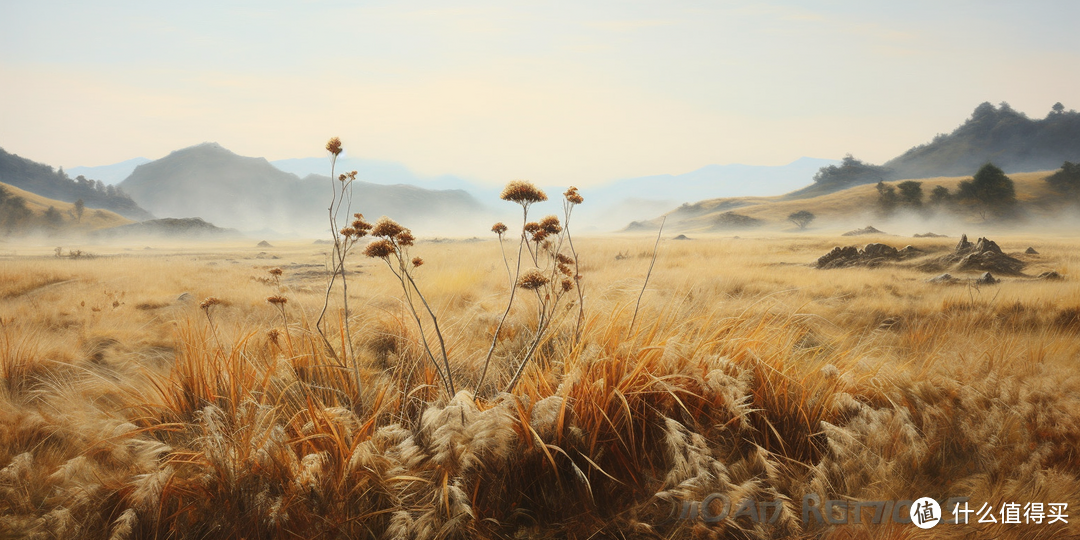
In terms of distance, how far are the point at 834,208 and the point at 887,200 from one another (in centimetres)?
84

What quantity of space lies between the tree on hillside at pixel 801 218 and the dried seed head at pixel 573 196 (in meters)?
6.02

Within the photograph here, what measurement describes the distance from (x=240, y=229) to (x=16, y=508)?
231 inches

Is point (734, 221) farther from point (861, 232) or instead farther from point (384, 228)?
point (384, 228)

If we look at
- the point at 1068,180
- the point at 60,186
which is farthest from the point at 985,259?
the point at 60,186

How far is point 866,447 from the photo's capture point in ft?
6.97

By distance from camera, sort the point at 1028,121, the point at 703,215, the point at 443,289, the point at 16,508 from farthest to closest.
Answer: the point at 703,215 < the point at 1028,121 < the point at 443,289 < the point at 16,508

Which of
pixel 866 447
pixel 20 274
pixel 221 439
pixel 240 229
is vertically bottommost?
pixel 866 447

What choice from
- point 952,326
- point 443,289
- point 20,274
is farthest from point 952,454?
point 20,274

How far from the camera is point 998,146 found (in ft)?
18.9

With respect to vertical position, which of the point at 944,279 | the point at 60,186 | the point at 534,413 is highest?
the point at 60,186

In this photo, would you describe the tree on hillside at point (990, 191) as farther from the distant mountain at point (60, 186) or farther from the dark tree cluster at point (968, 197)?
the distant mountain at point (60, 186)

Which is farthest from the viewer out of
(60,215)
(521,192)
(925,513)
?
(60,215)

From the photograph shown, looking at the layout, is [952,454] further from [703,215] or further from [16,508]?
[703,215]

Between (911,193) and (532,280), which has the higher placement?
(911,193)
